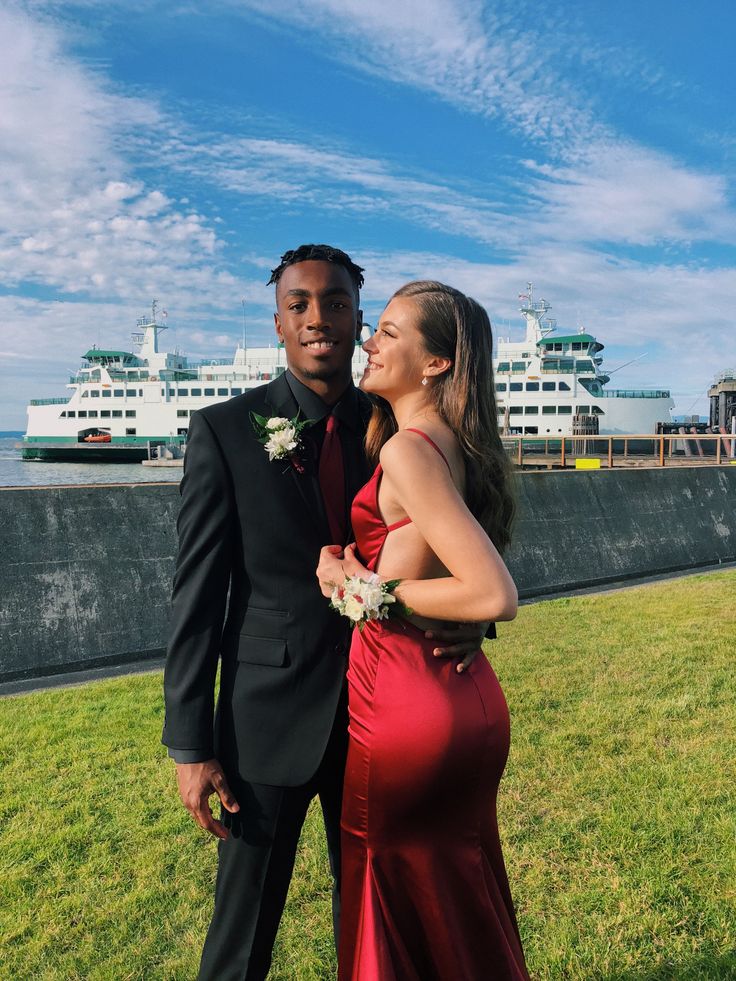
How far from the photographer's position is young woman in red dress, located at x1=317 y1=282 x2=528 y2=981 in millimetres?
1851

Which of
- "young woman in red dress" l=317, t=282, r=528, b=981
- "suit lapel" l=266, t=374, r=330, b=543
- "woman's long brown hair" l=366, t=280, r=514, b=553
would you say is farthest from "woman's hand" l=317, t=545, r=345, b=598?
"woman's long brown hair" l=366, t=280, r=514, b=553

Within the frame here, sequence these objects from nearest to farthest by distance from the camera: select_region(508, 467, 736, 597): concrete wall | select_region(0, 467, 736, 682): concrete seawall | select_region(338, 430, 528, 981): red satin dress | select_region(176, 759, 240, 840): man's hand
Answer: select_region(338, 430, 528, 981): red satin dress
select_region(176, 759, 240, 840): man's hand
select_region(0, 467, 736, 682): concrete seawall
select_region(508, 467, 736, 597): concrete wall

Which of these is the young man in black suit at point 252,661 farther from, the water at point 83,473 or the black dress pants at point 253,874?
the water at point 83,473

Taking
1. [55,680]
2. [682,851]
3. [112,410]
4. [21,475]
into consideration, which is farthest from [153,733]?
[112,410]

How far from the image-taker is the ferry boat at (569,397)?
2108 inches

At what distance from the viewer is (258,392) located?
7.62 ft

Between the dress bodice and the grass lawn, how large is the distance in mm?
1755

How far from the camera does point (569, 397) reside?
5338 cm

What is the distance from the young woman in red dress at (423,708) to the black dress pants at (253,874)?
0.24 m

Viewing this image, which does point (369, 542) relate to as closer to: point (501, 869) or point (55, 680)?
point (501, 869)

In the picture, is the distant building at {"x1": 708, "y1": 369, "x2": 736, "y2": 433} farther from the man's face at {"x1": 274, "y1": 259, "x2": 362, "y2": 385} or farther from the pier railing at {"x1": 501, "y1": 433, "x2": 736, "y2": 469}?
the man's face at {"x1": 274, "y1": 259, "x2": 362, "y2": 385}

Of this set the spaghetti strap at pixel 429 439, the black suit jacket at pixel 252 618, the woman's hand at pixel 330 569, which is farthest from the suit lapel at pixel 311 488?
the spaghetti strap at pixel 429 439

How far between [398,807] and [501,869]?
1.39 feet

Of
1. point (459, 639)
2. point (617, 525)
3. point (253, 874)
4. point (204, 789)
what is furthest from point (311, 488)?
point (617, 525)
